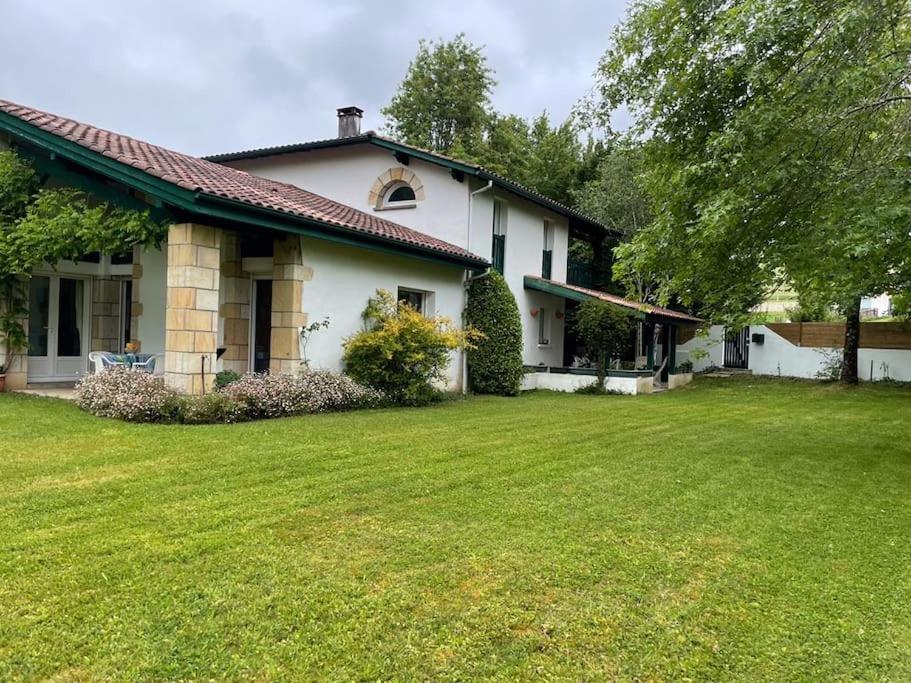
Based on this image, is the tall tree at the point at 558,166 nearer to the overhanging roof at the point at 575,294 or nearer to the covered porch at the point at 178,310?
the overhanging roof at the point at 575,294

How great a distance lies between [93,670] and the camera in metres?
2.71

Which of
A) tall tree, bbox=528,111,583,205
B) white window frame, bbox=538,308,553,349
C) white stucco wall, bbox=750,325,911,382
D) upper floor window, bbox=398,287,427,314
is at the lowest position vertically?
white stucco wall, bbox=750,325,911,382

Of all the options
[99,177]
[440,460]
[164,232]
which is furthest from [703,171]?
[99,177]

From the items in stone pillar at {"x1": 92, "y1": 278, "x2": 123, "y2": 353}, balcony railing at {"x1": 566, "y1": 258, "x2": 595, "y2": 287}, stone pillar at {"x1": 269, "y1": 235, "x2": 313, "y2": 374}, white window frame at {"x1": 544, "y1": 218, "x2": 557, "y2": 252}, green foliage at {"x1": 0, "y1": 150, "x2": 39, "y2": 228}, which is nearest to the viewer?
stone pillar at {"x1": 269, "y1": 235, "x2": 313, "y2": 374}

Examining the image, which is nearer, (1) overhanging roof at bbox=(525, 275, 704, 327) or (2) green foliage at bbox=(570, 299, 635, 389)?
(2) green foliage at bbox=(570, 299, 635, 389)

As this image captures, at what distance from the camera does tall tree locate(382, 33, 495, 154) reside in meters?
37.7

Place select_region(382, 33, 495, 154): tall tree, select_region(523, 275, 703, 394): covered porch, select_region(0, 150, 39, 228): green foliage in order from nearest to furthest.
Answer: select_region(0, 150, 39, 228): green foliage → select_region(523, 275, 703, 394): covered porch → select_region(382, 33, 495, 154): tall tree

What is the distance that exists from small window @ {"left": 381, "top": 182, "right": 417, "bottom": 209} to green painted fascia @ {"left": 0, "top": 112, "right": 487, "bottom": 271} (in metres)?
4.48

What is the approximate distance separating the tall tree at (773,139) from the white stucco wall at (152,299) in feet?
29.7

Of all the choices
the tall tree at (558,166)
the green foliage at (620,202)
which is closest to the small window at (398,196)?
the green foliage at (620,202)

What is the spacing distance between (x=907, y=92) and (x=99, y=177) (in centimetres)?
1165

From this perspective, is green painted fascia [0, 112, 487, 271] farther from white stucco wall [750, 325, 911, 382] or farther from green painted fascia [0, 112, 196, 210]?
white stucco wall [750, 325, 911, 382]

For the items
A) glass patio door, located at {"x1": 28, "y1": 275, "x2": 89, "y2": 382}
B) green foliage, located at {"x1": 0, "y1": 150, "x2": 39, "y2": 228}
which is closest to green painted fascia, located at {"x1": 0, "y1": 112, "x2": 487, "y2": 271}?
green foliage, located at {"x1": 0, "y1": 150, "x2": 39, "y2": 228}

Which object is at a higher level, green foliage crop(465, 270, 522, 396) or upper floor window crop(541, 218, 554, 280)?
upper floor window crop(541, 218, 554, 280)
